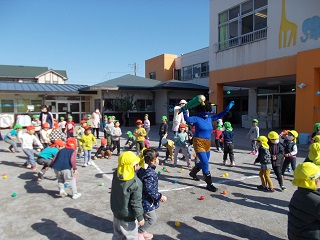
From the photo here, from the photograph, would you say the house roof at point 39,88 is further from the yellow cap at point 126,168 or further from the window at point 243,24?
the yellow cap at point 126,168

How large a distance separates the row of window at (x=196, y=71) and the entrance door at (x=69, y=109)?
1331 cm

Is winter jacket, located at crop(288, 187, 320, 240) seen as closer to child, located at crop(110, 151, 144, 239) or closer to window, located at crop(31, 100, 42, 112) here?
child, located at crop(110, 151, 144, 239)

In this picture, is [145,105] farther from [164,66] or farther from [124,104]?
[164,66]

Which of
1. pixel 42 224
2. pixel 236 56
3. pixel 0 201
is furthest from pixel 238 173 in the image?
pixel 236 56

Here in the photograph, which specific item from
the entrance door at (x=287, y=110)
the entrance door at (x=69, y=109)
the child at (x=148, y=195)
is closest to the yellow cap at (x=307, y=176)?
the child at (x=148, y=195)

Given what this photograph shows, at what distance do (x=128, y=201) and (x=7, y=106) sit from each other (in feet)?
73.3

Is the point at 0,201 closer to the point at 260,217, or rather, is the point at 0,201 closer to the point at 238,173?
the point at 260,217

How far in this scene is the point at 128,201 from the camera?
2.96m

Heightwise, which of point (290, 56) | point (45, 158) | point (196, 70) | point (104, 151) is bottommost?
point (104, 151)

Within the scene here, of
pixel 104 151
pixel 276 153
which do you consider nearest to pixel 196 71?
pixel 104 151

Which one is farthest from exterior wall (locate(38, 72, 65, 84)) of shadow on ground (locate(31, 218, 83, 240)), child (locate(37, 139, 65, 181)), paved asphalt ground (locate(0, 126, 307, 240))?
shadow on ground (locate(31, 218, 83, 240))

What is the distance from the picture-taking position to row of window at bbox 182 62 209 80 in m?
27.1

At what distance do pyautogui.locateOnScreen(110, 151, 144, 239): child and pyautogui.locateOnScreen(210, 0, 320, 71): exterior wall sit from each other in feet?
40.0

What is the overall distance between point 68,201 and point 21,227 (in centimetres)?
115
